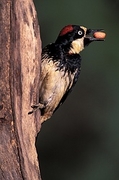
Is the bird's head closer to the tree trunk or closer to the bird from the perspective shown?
the bird

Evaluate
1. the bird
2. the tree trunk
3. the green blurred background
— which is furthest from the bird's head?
the green blurred background

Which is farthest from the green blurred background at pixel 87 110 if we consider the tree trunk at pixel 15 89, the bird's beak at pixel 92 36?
the tree trunk at pixel 15 89

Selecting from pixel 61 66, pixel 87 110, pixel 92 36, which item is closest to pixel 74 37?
pixel 92 36

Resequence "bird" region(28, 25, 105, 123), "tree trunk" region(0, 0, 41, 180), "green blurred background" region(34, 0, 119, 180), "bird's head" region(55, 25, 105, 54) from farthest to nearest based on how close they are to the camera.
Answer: "green blurred background" region(34, 0, 119, 180)
"bird's head" region(55, 25, 105, 54)
"bird" region(28, 25, 105, 123)
"tree trunk" region(0, 0, 41, 180)

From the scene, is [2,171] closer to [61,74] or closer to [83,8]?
[61,74]

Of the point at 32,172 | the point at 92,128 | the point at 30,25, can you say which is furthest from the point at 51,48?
the point at 92,128

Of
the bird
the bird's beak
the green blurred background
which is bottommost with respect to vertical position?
the green blurred background
